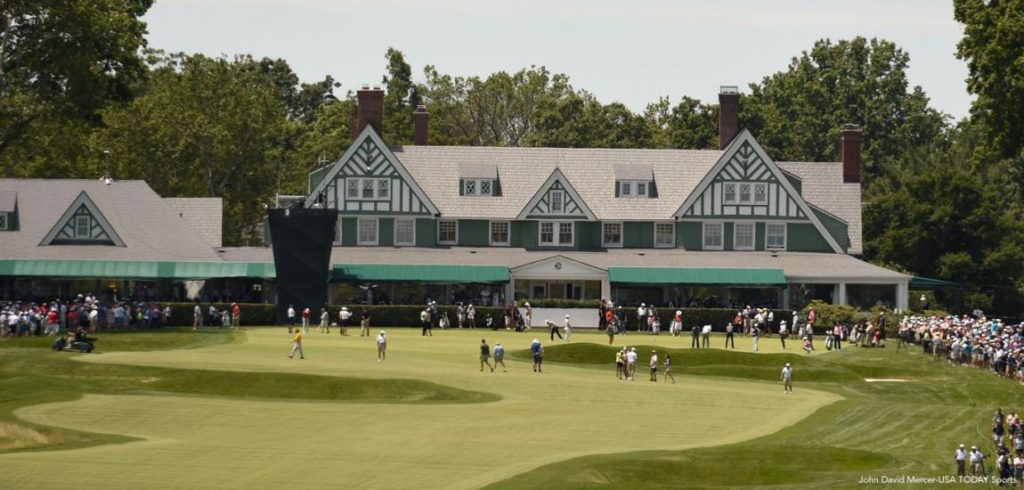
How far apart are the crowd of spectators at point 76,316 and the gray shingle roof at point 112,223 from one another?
6.85m

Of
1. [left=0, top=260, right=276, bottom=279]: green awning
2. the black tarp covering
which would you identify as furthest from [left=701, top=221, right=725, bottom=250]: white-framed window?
[left=0, top=260, right=276, bottom=279]: green awning

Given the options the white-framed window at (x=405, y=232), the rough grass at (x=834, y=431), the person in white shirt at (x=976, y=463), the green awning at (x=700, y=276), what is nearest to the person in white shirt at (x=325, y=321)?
the rough grass at (x=834, y=431)

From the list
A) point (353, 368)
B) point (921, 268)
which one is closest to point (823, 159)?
point (921, 268)

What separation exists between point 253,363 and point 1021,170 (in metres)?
86.6

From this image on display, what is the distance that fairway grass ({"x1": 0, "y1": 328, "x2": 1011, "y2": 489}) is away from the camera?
57.2m

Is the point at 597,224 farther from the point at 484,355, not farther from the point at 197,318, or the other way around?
the point at 484,355

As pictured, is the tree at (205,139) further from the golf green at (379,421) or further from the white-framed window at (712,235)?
the golf green at (379,421)

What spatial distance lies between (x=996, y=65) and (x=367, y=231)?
42603 mm

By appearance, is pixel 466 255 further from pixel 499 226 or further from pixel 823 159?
pixel 823 159

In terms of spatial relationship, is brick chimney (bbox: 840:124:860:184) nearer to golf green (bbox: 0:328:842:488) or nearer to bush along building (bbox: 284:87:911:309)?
bush along building (bbox: 284:87:911:309)

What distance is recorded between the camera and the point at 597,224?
118m

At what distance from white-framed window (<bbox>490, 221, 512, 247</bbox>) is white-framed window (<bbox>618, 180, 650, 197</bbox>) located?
735cm

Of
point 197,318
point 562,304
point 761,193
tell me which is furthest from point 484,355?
point 761,193

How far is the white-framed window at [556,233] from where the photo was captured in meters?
117
